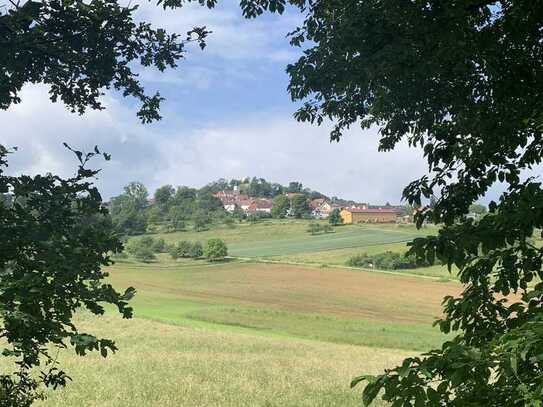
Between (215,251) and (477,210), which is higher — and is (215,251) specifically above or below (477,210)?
below

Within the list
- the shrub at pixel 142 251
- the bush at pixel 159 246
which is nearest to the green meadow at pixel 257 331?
the shrub at pixel 142 251

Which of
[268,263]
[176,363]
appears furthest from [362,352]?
[268,263]

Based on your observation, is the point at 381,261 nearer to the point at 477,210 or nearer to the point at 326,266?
the point at 326,266

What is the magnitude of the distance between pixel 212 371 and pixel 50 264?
1459 cm

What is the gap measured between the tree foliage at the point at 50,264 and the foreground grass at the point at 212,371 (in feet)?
28.9

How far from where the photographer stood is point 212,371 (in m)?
18.4

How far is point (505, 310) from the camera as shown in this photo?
16.7 feet

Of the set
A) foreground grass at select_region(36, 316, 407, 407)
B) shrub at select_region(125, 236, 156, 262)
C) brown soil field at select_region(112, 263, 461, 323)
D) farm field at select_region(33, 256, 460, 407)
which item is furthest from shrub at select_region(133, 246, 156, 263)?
foreground grass at select_region(36, 316, 407, 407)

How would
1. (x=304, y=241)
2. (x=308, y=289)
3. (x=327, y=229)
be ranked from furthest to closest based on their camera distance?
(x=327, y=229) → (x=304, y=241) → (x=308, y=289)

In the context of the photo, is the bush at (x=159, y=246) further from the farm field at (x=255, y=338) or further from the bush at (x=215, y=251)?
the farm field at (x=255, y=338)

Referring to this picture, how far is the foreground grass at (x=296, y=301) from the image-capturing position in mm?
36750

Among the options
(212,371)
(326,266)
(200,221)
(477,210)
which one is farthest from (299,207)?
(477,210)

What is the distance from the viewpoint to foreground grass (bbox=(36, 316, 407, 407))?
1397cm

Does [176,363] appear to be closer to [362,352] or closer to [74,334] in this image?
[362,352]
